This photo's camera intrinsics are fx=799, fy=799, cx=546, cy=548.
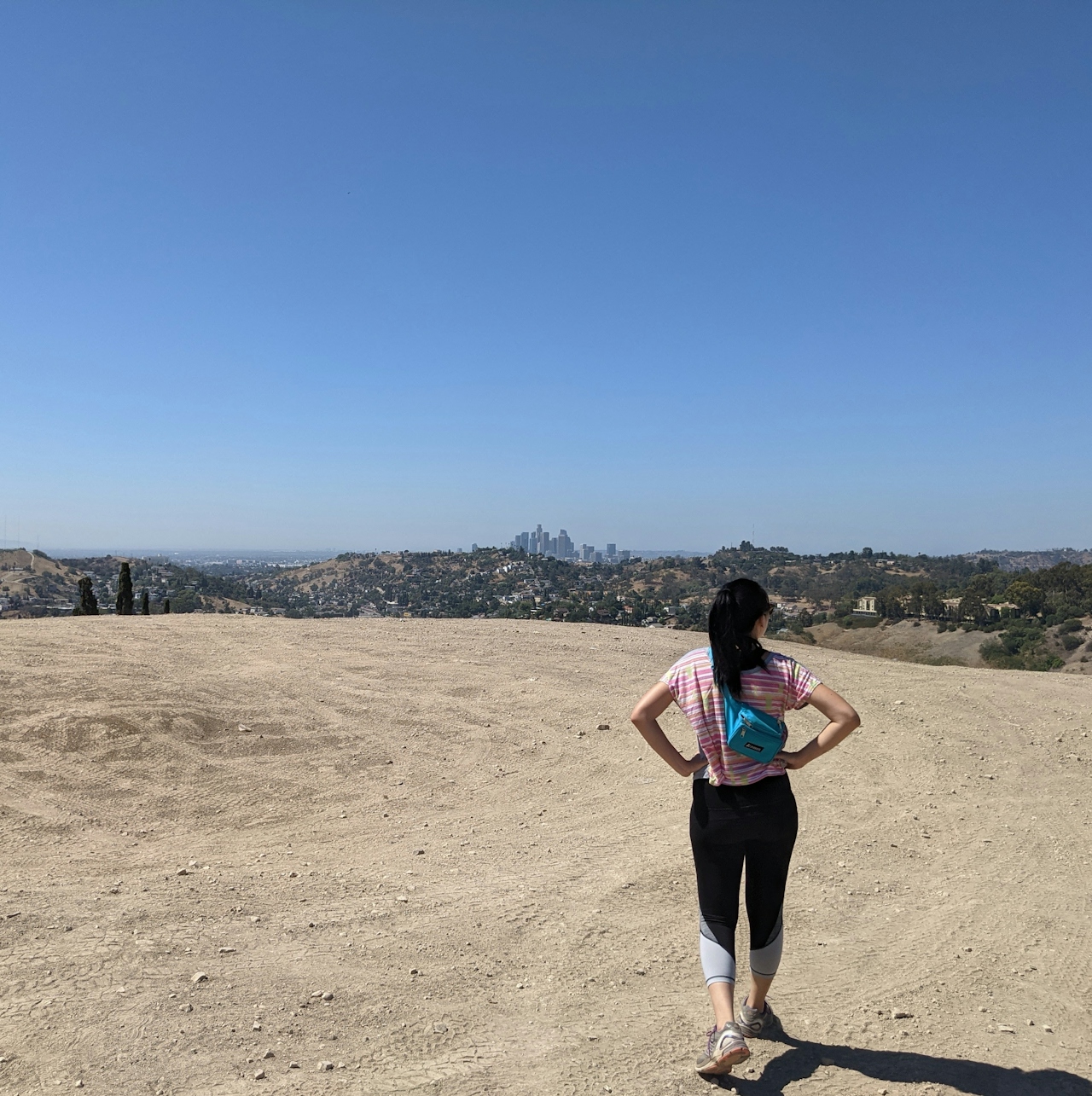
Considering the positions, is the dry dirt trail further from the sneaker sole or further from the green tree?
the green tree

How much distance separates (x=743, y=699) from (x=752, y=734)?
0.54 feet

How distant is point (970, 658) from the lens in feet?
86.0

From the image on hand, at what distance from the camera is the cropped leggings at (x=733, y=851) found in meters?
3.67

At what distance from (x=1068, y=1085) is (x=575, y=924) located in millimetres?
2866

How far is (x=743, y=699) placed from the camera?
12.2ft

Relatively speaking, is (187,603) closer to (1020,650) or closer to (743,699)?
(1020,650)

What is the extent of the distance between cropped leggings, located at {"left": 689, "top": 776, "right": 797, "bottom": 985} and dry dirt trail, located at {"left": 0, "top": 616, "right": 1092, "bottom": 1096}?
71 centimetres

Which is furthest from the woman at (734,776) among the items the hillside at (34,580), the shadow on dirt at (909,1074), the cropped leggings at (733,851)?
A: the hillside at (34,580)

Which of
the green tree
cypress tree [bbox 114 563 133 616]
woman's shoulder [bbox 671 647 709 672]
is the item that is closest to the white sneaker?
woman's shoulder [bbox 671 647 709 672]

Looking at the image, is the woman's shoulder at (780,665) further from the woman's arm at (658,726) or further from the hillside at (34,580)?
the hillside at (34,580)

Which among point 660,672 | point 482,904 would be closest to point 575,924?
point 482,904

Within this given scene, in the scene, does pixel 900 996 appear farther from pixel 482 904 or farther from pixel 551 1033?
pixel 482 904

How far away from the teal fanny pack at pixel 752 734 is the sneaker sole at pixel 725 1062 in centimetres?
124

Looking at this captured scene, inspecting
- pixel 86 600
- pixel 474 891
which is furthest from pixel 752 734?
pixel 86 600
